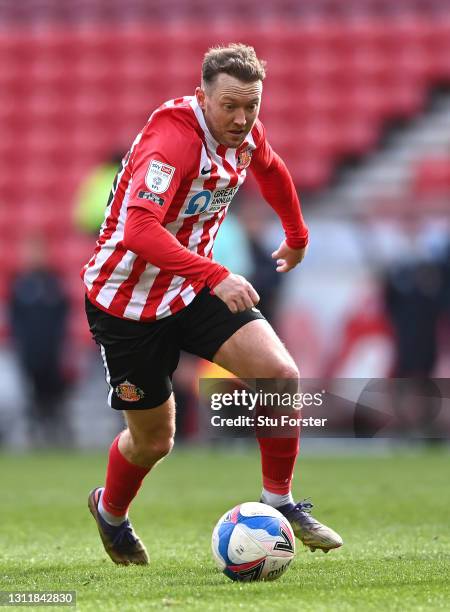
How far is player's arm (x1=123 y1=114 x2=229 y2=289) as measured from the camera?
423cm

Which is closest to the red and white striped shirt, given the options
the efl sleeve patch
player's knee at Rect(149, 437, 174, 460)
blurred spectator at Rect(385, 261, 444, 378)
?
the efl sleeve patch

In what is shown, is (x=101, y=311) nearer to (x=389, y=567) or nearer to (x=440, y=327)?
(x=389, y=567)

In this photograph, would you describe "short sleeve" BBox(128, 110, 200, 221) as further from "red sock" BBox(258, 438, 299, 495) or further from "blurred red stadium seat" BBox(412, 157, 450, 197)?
"blurred red stadium seat" BBox(412, 157, 450, 197)

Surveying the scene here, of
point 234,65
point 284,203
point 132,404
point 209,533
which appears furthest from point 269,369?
point 209,533

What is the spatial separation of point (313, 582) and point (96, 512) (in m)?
1.19

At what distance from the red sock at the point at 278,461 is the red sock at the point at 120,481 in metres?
0.53

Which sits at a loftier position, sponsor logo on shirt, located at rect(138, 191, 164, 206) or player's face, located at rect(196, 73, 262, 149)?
player's face, located at rect(196, 73, 262, 149)

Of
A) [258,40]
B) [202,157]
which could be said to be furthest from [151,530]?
[258,40]

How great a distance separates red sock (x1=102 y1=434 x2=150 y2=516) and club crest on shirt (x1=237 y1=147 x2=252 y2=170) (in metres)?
1.24

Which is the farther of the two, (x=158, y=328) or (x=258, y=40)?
(x=258, y=40)

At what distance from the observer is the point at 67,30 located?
48.9ft

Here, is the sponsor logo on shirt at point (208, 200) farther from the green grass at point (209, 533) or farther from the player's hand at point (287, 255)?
the green grass at point (209, 533)

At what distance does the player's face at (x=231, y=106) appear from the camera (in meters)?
4.39

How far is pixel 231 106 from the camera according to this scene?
441 centimetres
